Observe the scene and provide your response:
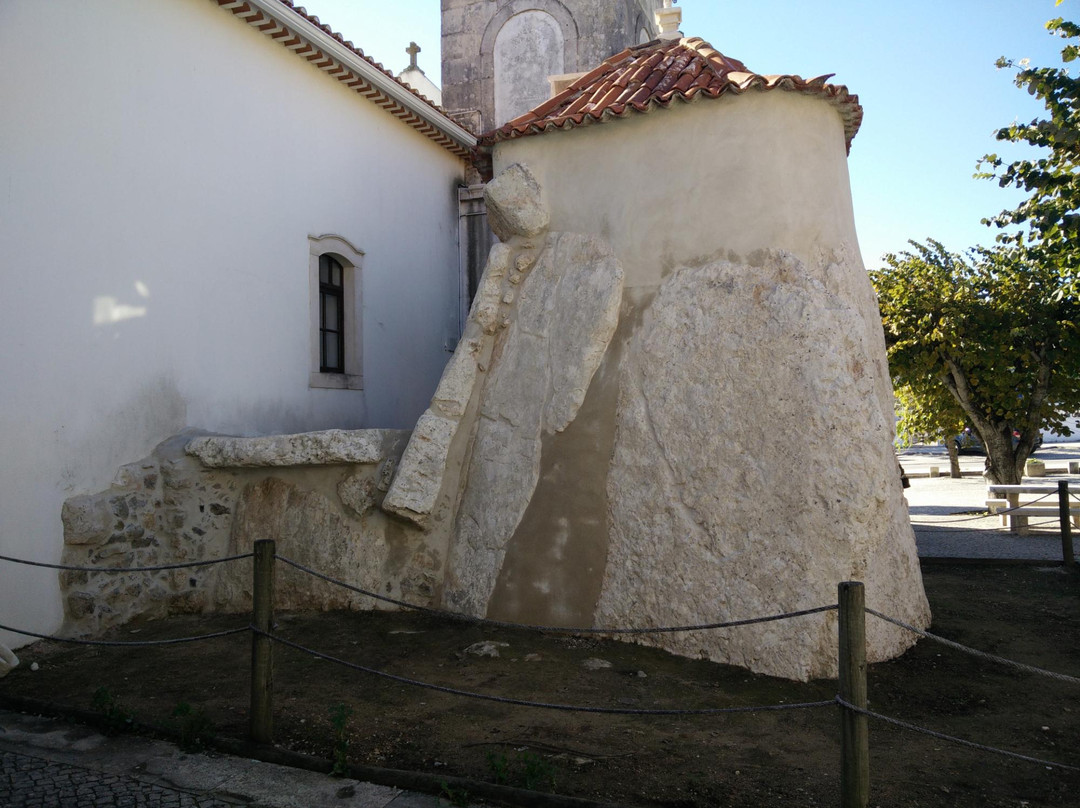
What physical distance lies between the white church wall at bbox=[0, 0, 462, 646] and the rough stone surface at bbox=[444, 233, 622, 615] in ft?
9.54

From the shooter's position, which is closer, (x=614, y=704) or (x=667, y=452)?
(x=614, y=704)

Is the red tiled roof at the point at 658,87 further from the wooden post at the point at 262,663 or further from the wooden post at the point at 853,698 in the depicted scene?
the wooden post at the point at 262,663

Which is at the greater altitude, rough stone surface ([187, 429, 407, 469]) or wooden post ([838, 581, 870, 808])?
rough stone surface ([187, 429, 407, 469])

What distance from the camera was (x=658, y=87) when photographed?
6.12 meters

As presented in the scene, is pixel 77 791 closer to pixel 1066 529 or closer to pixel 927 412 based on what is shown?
pixel 1066 529

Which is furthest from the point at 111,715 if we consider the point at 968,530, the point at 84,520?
the point at 968,530

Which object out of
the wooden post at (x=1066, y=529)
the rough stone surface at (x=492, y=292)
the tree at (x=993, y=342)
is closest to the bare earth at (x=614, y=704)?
the wooden post at (x=1066, y=529)

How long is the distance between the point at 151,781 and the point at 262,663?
69cm

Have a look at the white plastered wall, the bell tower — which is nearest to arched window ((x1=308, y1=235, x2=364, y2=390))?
the white plastered wall

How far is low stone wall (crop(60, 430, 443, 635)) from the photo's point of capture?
20.3 ft

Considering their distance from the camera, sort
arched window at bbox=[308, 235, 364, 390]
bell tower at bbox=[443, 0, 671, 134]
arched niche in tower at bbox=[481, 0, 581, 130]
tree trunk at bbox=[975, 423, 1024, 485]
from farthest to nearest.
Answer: arched niche in tower at bbox=[481, 0, 581, 130], bell tower at bbox=[443, 0, 671, 134], tree trunk at bbox=[975, 423, 1024, 485], arched window at bbox=[308, 235, 364, 390]

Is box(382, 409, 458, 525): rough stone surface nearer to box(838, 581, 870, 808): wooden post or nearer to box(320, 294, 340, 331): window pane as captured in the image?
box(838, 581, 870, 808): wooden post

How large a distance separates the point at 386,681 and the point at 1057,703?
3.97 metres

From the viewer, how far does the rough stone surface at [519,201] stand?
6227 mm
